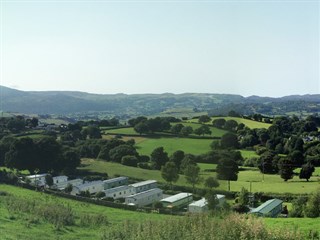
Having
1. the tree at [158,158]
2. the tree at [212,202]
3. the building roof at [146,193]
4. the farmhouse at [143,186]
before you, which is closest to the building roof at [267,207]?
the tree at [212,202]

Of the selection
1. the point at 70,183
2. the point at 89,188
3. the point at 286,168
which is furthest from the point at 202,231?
the point at 286,168

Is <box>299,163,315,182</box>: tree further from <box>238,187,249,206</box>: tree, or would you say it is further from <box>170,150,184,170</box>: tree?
<box>170,150,184,170</box>: tree

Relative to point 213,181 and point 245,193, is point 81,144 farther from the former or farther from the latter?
point 245,193

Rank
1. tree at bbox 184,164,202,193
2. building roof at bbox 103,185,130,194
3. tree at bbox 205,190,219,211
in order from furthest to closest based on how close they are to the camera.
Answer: tree at bbox 184,164,202,193 < building roof at bbox 103,185,130,194 < tree at bbox 205,190,219,211

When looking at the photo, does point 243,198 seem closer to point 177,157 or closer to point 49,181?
point 177,157

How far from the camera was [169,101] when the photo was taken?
586ft

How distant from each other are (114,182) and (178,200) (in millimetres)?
6748

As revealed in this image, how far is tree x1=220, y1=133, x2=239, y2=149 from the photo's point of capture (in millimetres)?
39625

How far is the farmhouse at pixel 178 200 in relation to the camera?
79.4 ft

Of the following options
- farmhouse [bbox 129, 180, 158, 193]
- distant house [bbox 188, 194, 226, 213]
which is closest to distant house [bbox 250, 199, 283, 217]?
distant house [bbox 188, 194, 226, 213]

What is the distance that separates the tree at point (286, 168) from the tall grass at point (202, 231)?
53.4ft

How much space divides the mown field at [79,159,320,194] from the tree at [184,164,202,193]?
42 cm

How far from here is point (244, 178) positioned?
30.1 meters

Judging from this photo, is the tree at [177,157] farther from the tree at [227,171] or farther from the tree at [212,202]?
the tree at [212,202]
